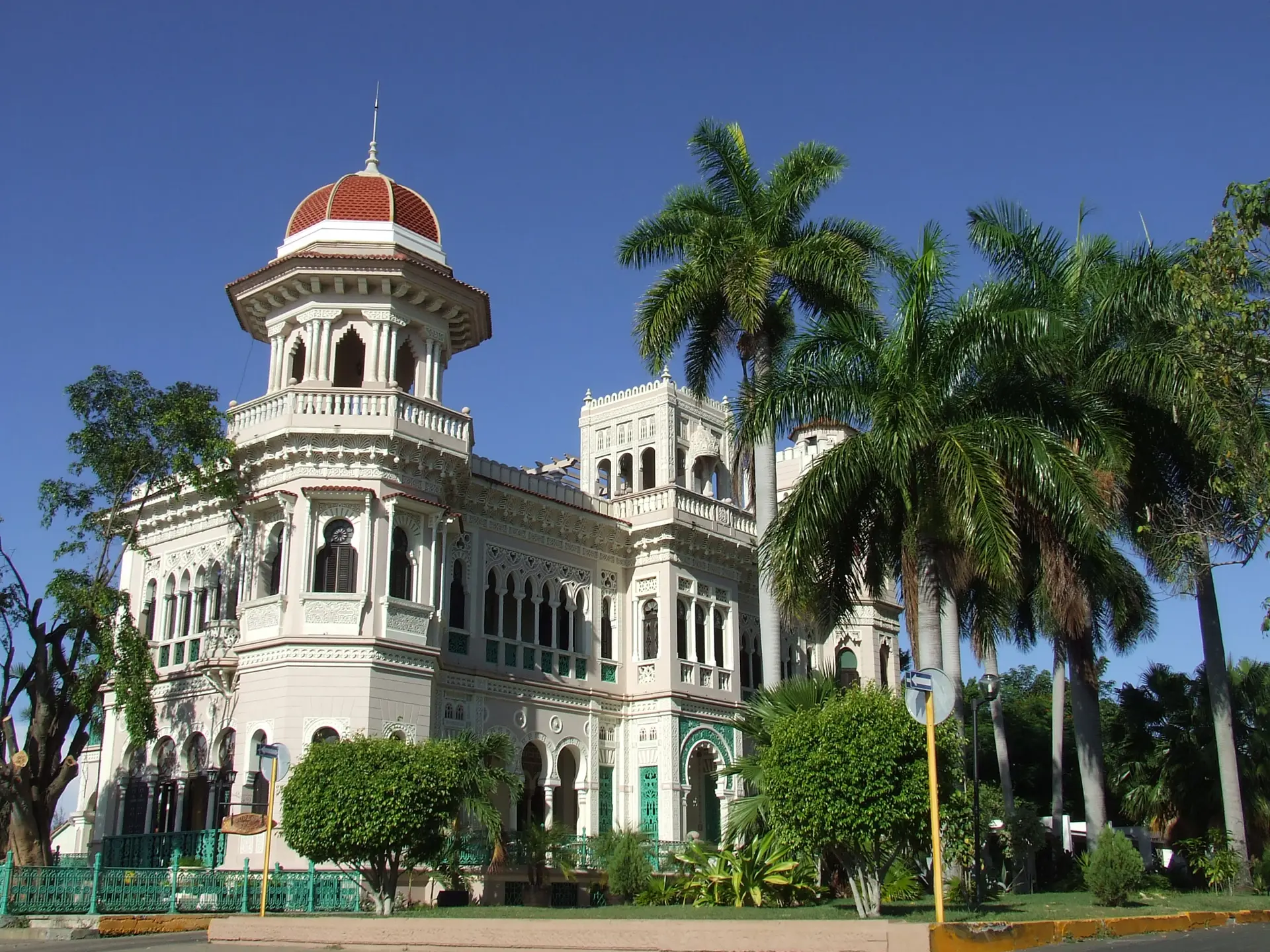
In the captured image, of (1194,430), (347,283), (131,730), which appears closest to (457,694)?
(131,730)

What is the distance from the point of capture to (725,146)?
26.9 metres

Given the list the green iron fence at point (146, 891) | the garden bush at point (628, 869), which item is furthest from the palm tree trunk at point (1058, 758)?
the green iron fence at point (146, 891)

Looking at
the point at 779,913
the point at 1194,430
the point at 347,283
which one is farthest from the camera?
the point at 347,283

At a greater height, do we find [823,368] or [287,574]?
[823,368]

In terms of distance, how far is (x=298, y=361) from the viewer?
29578 mm

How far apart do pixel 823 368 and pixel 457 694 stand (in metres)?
11.8

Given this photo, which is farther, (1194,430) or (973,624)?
(973,624)

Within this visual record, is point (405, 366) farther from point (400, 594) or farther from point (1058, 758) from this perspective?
point (1058, 758)

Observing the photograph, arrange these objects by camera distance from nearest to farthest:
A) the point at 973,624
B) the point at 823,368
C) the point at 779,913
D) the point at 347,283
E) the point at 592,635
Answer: the point at 779,913
the point at 823,368
the point at 347,283
the point at 973,624
the point at 592,635

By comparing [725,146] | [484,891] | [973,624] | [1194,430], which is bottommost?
[484,891]

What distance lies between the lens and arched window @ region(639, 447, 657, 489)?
3712 centimetres

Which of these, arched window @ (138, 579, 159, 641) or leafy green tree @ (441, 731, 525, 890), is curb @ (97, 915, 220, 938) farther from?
arched window @ (138, 579, 159, 641)

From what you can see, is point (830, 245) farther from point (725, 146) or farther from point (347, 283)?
point (347, 283)

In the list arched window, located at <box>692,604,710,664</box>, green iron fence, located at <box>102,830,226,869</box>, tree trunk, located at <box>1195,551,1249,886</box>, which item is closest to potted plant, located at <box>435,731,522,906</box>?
green iron fence, located at <box>102,830,226,869</box>
